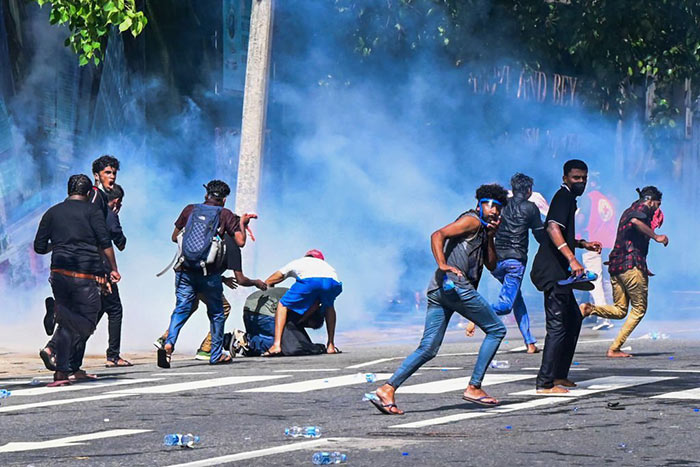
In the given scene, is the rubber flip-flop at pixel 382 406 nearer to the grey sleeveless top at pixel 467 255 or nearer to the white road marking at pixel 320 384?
the grey sleeveless top at pixel 467 255

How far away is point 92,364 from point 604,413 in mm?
6902

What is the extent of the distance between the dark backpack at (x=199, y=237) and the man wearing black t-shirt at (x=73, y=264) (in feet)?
5.66

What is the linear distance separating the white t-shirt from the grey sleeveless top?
5474mm

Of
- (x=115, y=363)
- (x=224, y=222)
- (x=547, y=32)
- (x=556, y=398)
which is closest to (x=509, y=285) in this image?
(x=224, y=222)

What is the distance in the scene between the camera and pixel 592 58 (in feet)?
81.0

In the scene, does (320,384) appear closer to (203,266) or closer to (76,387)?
(76,387)

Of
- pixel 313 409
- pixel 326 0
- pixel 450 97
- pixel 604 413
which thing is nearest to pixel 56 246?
pixel 313 409

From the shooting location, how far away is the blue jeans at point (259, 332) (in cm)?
1606

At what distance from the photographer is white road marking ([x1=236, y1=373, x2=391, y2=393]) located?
12.0 m

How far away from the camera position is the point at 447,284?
33.7ft

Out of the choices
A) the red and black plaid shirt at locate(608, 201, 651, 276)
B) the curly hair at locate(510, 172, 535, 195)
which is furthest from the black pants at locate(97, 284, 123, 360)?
the red and black plaid shirt at locate(608, 201, 651, 276)

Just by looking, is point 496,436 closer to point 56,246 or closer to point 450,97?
point 56,246

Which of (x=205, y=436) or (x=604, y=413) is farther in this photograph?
(x=604, y=413)

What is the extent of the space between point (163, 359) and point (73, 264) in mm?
1937
